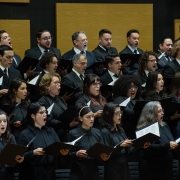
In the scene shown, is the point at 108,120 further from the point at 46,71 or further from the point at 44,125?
the point at 46,71

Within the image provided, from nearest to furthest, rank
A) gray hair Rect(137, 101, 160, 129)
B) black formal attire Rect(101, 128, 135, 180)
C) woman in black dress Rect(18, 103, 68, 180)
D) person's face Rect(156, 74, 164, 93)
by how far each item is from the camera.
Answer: woman in black dress Rect(18, 103, 68, 180)
black formal attire Rect(101, 128, 135, 180)
gray hair Rect(137, 101, 160, 129)
person's face Rect(156, 74, 164, 93)

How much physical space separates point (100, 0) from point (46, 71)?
307cm

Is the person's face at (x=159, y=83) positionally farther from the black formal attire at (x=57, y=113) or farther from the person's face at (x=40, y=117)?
the person's face at (x=40, y=117)

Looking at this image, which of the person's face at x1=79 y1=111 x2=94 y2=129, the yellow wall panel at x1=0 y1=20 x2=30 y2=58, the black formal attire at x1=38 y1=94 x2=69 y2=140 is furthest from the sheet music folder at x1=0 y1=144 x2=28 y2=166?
the yellow wall panel at x1=0 y1=20 x2=30 y2=58

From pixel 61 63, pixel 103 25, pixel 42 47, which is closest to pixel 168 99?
pixel 61 63

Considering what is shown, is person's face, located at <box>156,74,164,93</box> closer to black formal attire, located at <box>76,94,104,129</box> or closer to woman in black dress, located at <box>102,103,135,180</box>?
black formal attire, located at <box>76,94,104,129</box>

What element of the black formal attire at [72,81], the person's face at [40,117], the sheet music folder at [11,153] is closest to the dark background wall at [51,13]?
the black formal attire at [72,81]

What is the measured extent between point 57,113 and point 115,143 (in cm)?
82

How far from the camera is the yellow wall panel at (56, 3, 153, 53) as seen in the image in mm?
9789

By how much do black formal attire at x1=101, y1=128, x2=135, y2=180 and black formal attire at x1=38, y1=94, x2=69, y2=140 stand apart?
0.51m

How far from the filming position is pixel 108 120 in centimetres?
617

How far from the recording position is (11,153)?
5441mm

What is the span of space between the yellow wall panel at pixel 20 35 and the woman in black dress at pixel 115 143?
11.8 feet

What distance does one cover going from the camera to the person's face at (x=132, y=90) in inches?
276
